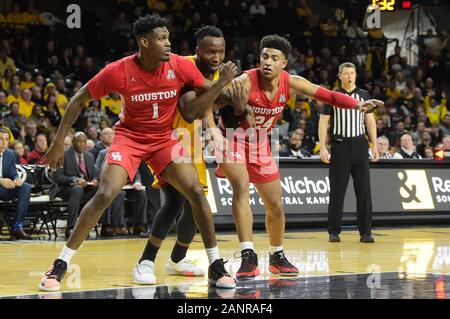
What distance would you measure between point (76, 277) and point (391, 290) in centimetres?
274

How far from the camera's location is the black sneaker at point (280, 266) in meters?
8.40

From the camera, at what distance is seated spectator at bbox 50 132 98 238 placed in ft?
43.0

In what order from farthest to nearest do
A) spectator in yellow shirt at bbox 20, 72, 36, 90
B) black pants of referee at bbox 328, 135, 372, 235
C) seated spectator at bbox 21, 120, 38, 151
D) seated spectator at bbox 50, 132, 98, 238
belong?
spectator in yellow shirt at bbox 20, 72, 36, 90 → seated spectator at bbox 21, 120, 38, 151 → seated spectator at bbox 50, 132, 98, 238 → black pants of referee at bbox 328, 135, 372, 235

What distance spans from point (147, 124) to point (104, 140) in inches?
254

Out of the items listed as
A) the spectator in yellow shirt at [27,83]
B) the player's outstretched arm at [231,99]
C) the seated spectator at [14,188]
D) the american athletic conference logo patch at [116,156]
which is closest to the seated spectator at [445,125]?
the spectator in yellow shirt at [27,83]

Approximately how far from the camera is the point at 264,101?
8.41 meters

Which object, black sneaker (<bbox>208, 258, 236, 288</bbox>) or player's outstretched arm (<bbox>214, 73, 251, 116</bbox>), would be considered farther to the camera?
player's outstretched arm (<bbox>214, 73, 251, 116</bbox>)

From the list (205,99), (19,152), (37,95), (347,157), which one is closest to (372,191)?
(347,157)

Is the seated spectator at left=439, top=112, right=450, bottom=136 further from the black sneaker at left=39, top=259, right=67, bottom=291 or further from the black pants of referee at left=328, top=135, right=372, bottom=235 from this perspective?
the black sneaker at left=39, top=259, right=67, bottom=291

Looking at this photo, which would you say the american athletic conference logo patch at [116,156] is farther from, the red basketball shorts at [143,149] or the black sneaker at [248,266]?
the black sneaker at [248,266]

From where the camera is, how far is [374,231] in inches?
557

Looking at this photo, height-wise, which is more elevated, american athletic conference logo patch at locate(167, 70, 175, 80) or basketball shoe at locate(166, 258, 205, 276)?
american athletic conference logo patch at locate(167, 70, 175, 80)

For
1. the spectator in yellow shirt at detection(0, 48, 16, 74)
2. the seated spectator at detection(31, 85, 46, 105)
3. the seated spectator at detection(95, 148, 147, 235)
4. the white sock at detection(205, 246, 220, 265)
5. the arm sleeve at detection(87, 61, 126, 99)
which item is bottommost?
the white sock at detection(205, 246, 220, 265)

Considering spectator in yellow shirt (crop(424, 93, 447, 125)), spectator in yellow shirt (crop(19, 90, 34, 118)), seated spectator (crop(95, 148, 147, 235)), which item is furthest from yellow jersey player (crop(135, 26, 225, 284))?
spectator in yellow shirt (crop(424, 93, 447, 125))
